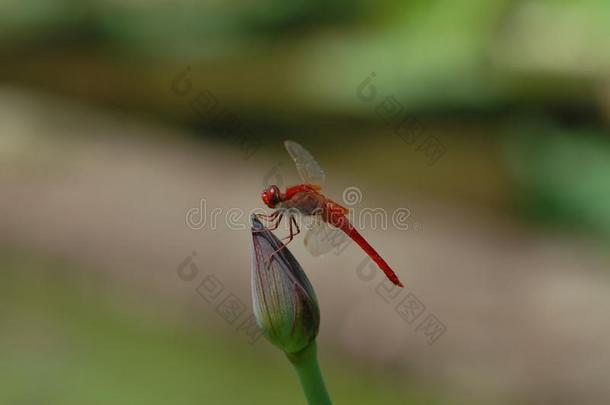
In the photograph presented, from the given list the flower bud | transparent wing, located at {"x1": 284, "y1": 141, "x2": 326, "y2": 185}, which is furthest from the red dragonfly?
the flower bud

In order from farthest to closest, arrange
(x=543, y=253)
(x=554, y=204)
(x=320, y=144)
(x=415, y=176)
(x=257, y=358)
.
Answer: (x=320, y=144)
(x=415, y=176)
(x=554, y=204)
(x=543, y=253)
(x=257, y=358)

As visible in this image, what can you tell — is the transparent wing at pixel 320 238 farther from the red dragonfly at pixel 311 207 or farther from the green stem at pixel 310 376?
the green stem at pixel 310 376

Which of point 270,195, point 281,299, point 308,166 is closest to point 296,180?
point 308,166

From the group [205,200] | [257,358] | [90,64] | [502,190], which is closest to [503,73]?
[502,190]

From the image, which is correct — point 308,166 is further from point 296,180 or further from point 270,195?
point 296,180

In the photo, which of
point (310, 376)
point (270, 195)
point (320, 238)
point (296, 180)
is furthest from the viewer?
point (296, 180)

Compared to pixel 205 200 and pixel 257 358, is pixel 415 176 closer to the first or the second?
pixel 205 200
